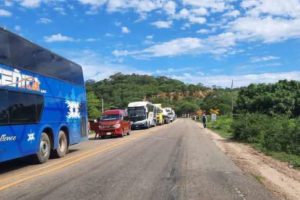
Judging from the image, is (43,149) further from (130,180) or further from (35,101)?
(130,180)

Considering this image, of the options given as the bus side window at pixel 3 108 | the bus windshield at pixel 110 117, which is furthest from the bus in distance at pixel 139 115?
the bus side window at pixel 3 108

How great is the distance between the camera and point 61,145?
62.3 ft

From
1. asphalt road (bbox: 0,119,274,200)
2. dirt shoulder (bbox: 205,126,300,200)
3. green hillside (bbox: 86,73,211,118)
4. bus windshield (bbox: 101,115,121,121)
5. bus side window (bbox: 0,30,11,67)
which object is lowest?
dirt shoulder (bbox: 205,126,300,200)

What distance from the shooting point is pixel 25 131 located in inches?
583

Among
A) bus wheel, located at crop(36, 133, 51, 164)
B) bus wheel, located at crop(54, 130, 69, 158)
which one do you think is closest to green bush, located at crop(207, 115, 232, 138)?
bus wheel, located at crop(54, 130, 69, 158)

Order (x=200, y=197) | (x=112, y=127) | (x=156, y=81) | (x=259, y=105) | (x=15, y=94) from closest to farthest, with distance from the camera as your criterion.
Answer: (x=200, y=197), (x=15, y=94), (x=112, y=127), (x=259, y=105), (x=156, y=81)

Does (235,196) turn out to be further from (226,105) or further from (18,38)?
(226,105)

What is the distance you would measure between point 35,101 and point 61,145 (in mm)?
3700

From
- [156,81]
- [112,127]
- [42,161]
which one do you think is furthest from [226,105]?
[42,161]

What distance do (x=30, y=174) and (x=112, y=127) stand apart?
72.8ft

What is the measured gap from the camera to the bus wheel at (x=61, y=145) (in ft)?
60.8

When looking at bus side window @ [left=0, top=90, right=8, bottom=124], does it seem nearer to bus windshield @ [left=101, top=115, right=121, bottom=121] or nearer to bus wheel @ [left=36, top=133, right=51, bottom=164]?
bus wheel @ [left=36, top=133, right=51, bottom=164]

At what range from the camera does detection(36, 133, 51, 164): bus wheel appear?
16308 mm

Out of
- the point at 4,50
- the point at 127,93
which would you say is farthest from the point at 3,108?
the point at 127,93
